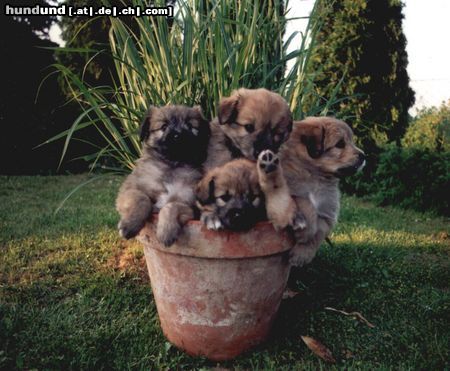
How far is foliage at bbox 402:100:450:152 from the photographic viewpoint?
24.8 feet

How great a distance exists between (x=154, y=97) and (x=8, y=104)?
22.9ft

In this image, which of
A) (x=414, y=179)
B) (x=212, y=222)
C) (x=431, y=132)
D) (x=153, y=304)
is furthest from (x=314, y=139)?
(x=431, y=132)

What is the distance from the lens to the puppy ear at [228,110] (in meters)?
2.73

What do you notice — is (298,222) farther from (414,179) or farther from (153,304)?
(414,179)

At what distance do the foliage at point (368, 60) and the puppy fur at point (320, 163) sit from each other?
549cm

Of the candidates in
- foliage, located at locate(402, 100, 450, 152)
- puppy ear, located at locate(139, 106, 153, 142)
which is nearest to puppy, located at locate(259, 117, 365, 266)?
puppy ear, located at locate(139, 106, 153, 142)

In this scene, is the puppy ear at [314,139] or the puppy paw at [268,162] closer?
the puppy paw at [268,162]

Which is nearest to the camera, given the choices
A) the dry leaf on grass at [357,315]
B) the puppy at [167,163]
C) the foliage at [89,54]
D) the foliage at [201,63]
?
the puppy at [167,163]

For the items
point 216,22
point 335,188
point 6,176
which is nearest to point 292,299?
point 335,188

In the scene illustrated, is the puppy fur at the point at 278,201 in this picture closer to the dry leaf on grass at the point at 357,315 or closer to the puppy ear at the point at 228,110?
the puppy ear at the point at 228,110

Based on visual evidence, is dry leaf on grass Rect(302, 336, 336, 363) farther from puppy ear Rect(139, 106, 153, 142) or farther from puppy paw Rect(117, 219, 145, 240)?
puppy ear Rect(139, 106, 153, 142)

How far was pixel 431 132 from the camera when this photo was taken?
7742mm

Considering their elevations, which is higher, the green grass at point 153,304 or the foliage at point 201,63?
the foliage at point 201,63

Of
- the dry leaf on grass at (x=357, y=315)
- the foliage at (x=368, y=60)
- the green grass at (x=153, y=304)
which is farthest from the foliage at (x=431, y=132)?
the dry leaf on grass at (x=357, y=315)
